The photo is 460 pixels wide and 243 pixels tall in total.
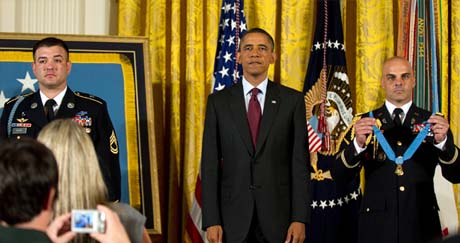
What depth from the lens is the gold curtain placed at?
6.09 meters

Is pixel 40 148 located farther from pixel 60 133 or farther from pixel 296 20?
pixel 296 20

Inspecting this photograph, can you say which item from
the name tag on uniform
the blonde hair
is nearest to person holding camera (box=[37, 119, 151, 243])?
the blonde hair

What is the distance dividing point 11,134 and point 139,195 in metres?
1.11

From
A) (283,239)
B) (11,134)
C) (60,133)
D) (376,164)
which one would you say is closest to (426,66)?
(376,164)

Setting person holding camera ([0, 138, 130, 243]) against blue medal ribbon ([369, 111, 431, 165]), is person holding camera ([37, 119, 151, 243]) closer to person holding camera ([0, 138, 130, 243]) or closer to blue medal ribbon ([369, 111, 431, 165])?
person holding camera ([0, 138, 130, 243])

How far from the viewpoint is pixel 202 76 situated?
20.3 ft

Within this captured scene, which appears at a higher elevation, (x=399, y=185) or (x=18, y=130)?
(x=18, y=130)

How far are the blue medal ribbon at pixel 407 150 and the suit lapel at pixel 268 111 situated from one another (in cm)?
55

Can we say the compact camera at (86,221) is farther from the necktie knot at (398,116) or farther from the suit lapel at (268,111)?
the necktie knot at (398,116)

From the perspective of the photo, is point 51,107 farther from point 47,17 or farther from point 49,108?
point 47,17

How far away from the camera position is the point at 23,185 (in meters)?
1.99

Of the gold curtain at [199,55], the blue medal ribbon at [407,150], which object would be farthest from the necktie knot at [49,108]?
the blue medal ribbon at [407,150]

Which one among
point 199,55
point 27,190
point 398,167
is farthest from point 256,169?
point 27,190

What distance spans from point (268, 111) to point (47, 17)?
249cm
